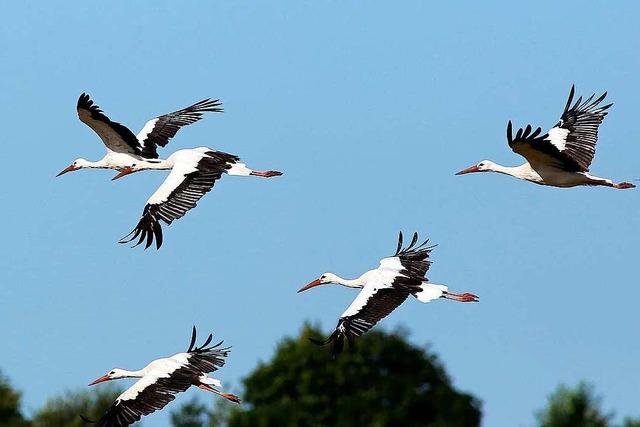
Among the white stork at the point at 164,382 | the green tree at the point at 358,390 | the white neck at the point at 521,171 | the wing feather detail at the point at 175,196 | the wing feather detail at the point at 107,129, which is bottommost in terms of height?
the white stork at the point at 164,382

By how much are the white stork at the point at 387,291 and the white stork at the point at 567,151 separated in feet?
4.84

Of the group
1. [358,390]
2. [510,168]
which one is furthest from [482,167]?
[358,390]

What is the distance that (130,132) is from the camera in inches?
855

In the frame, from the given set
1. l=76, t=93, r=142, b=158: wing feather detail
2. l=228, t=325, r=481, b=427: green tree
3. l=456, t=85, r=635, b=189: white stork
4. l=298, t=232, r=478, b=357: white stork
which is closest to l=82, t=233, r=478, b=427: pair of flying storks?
l=298, t=232, r=478, b=357: white stork

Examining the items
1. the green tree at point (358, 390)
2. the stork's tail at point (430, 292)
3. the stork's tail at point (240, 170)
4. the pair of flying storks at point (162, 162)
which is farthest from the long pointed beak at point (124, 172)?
the green tree at point (358, 390)

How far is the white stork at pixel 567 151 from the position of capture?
18.9m

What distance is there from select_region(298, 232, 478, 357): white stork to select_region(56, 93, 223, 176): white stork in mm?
3145

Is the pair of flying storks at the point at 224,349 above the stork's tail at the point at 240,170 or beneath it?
beneath

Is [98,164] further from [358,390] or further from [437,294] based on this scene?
[358,390]

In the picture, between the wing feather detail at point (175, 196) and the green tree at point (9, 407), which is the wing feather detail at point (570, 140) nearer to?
the wing feather detail at point (175, 196)

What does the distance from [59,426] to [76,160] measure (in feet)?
63.7

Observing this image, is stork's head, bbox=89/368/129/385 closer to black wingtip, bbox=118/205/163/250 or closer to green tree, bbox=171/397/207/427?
black wingtip, bbox=118/205/163/250

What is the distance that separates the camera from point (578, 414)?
3578cm

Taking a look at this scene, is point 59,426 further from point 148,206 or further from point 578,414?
point 148,206
